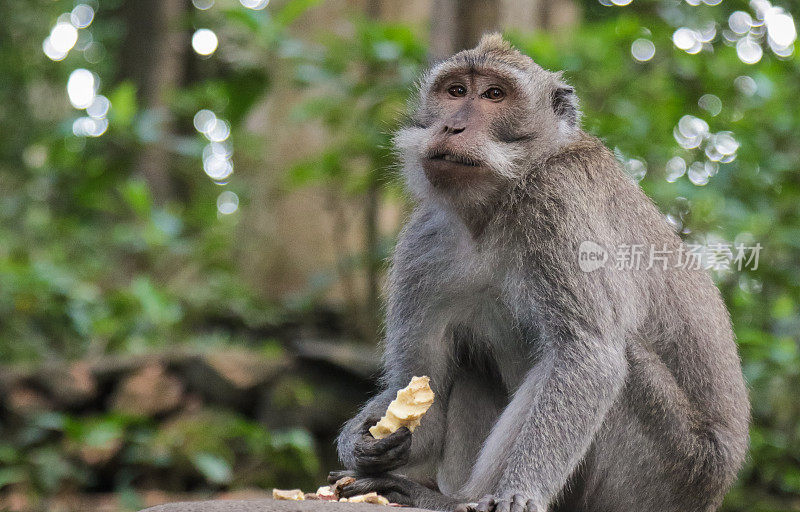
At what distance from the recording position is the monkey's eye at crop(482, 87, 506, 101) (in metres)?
4.81

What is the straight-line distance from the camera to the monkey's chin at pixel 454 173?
456 cm

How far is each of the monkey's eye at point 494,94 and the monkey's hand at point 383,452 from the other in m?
1.83

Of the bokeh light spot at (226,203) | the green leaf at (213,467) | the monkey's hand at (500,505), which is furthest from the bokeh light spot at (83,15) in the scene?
the monkey's hand at (500,505)

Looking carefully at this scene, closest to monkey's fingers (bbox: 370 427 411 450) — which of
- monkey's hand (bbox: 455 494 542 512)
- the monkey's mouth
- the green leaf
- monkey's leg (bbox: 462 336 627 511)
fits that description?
monkey's leg (bbox: 462 336 627 511)

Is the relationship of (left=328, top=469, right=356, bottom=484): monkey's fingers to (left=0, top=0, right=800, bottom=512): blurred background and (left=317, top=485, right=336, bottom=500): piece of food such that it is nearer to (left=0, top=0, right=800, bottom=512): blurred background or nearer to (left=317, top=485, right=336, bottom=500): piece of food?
(left=317, top=485, right=336, bottom=500): piece of food

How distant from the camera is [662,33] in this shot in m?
8.62

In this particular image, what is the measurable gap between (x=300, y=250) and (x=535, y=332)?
346 inches

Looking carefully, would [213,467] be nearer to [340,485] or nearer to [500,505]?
[340,485]

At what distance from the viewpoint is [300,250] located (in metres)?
13.2

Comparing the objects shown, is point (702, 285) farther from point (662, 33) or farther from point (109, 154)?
point (109, 154)

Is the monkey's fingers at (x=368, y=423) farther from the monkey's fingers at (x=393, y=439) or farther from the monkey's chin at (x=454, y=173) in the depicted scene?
the monkey's chin at (x=454, y=173)

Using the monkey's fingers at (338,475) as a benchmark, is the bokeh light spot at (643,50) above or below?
above

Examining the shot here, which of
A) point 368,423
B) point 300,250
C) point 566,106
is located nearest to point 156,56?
point 300,250

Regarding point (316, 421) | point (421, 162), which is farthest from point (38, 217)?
point (421, 162)
